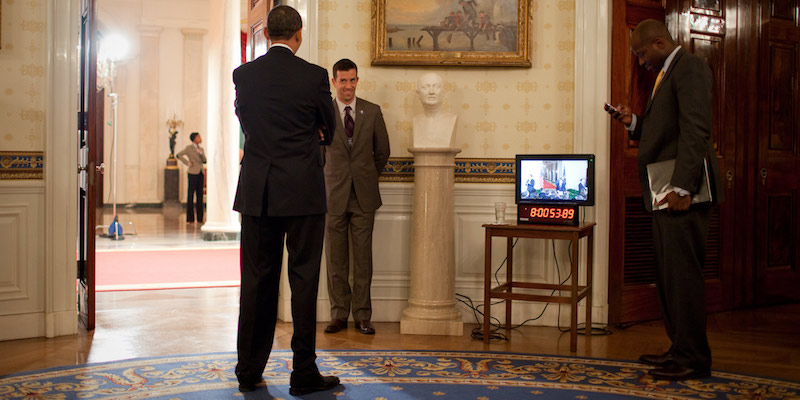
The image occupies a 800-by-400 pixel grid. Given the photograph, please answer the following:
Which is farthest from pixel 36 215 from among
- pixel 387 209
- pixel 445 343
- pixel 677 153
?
pixel 677 153

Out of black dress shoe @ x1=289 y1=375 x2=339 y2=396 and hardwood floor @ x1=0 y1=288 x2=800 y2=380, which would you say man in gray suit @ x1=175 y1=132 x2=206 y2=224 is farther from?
black dress shoe @ x1=289 y1=375 x2=339 y2=396

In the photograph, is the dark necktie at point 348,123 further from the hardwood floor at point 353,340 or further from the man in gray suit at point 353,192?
the hardwood floor at point 353,340

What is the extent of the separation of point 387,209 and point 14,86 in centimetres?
237

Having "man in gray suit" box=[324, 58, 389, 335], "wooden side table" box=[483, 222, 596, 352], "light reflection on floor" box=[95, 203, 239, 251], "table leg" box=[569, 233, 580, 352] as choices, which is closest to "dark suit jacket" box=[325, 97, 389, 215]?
"man in gray suit" box=[324, 58, 389, 335]

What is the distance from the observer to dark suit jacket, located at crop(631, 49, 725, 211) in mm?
3391

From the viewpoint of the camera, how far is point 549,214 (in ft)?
14.3

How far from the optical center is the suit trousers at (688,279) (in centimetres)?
348

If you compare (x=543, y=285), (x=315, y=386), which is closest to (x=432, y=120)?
(x=543, y=285)

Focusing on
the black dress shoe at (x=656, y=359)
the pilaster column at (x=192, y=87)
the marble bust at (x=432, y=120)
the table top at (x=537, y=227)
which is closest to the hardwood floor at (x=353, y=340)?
the black dress shoe at (x=656, y=359)

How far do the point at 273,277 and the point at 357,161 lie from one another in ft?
5.13

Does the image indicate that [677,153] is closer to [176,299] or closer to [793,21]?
[793,21]

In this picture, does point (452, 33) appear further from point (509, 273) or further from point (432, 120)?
point (509, 273)

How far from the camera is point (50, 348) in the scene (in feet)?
13.5

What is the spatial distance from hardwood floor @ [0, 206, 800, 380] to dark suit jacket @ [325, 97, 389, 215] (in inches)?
32.5
